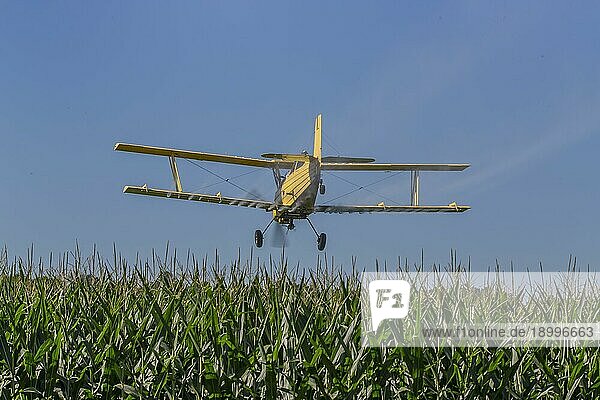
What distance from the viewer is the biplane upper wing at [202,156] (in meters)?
25.8

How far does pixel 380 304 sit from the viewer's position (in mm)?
4383

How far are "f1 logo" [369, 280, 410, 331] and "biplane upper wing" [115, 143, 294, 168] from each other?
853 inches

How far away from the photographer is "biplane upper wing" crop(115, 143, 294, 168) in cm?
2580

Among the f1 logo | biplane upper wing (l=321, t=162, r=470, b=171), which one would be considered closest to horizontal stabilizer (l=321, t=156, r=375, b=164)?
biplane upper wing (l=321, t=162, r=470, b=171)

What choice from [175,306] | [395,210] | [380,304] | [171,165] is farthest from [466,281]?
[171,165]

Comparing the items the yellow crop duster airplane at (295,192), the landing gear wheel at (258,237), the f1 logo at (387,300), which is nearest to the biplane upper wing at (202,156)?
the yellow crop duster airplane at (295,192)

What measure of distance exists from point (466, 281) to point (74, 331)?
10.2 ft

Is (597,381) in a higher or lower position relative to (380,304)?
lower

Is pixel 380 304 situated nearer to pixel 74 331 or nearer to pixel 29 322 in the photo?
pixel 74 331

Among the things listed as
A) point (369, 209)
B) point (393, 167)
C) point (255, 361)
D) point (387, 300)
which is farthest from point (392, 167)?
point (255, 361)

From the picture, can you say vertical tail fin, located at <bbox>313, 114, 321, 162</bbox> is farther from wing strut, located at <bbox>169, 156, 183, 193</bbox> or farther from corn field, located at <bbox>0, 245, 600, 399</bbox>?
corn field, located at <bbox>0, 245, 600, 399</bbox>

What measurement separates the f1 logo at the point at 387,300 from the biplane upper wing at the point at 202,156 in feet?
71.1

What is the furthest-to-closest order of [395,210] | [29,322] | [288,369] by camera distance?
1. [395,210]
2. [29,322]
3. [288,369]

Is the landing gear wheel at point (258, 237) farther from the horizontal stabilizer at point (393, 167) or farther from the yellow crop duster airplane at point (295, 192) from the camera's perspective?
the horizontal stabilizer at point (393, 167)
